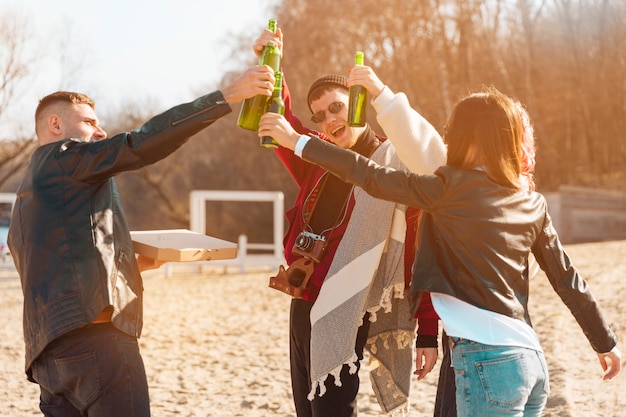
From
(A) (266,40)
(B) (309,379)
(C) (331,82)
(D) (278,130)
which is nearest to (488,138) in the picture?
(D) (278,130)

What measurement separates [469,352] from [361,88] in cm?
99

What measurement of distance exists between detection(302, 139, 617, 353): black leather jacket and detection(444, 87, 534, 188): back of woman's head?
4 centimetres

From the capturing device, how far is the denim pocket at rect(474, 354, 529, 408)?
2277 millimetres

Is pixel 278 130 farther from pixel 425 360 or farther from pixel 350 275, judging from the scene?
pixel 425 360

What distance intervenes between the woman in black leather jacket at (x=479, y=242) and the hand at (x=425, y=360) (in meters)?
0.60

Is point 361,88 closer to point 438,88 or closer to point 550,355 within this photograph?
point 550,355

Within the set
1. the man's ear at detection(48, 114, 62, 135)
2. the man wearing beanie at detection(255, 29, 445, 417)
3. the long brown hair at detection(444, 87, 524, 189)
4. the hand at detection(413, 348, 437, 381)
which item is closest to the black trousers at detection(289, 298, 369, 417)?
the man wearing beanie at detection(255, 29, 445, 417)

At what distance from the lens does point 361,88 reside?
8.93ft

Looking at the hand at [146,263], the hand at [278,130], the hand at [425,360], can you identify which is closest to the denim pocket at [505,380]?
the hand at [425,360]

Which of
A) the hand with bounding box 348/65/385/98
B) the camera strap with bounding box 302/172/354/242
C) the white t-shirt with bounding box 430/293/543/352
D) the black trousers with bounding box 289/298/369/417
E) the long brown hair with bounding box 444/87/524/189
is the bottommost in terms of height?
the black trousers with bounding box 289/298/369/417

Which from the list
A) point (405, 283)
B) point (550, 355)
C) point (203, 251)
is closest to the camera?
point (203, 251)

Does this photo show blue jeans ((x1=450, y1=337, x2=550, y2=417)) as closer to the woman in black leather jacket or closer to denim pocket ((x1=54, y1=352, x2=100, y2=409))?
the woman in black leather jacket

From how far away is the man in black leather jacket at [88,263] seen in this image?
2.39 metres

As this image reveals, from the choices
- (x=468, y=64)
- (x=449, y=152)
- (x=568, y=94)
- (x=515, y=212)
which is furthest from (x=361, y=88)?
(x=568, y=94)
